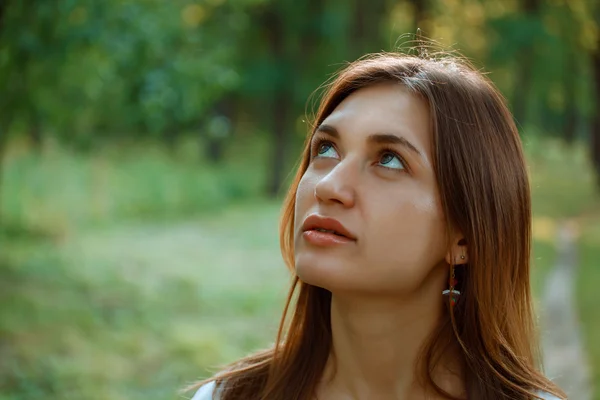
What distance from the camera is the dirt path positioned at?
19.7 feet

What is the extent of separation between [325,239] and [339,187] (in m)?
0.12

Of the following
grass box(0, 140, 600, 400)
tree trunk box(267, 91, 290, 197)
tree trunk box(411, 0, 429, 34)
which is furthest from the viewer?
tree trunk box(267, 91, 290, 197)

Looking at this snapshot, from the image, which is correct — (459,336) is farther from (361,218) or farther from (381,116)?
(381,116)

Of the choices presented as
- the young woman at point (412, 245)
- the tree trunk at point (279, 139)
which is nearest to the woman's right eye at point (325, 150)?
the young woman at point (412, 245)

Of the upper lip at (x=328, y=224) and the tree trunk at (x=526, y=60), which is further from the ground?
the tree trunk at (x=526, y=60)

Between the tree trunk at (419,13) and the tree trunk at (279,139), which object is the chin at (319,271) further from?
the tree trunk at (279,139)

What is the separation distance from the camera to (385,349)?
202 centimetres

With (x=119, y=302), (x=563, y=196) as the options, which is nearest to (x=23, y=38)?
(x=119, y=302)

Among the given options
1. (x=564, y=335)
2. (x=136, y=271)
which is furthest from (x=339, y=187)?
(x=136, y=271)

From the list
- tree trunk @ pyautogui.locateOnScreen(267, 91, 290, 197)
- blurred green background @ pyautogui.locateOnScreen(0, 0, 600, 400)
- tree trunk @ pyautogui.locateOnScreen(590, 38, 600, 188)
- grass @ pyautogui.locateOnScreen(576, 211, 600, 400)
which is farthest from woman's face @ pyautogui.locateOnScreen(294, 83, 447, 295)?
tree trunk @ pyautogui.locateOnScreen(267, 91, 290, 197)

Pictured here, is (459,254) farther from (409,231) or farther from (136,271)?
(136,271)

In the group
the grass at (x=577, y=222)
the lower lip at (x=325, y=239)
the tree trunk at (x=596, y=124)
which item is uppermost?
the tree trunk at (x=596, y=124)

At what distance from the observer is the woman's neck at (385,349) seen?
200cm

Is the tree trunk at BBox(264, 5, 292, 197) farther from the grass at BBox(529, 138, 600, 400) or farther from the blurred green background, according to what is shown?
the grass at BBox(529, 138, 600, 400)
